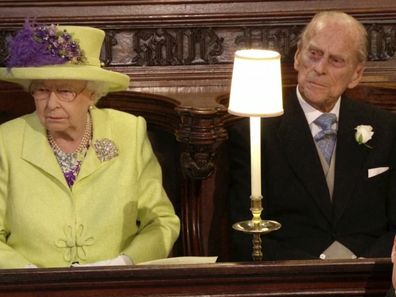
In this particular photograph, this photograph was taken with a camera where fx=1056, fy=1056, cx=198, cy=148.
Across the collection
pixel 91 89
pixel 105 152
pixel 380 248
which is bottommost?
pixel 380 248

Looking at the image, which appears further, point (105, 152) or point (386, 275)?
point (105, 152)

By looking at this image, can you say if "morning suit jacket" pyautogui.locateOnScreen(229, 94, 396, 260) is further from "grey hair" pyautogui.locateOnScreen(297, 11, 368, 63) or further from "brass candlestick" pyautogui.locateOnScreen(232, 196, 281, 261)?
"brass candlestick" pyautogui.locateOnScreen(232, 196, 281, 261)

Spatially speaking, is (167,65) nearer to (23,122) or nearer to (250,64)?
(23,122)

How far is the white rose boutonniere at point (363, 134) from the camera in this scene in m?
3.66

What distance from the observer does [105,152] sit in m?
3.48

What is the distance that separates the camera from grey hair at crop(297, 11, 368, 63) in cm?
369

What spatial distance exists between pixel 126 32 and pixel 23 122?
0.70 metres

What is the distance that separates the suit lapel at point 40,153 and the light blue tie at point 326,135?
93 centimetres

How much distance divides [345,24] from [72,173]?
109 cm

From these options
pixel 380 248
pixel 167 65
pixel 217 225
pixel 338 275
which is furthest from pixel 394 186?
pixel 338 275

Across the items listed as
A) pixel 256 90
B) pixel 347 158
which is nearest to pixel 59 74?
pixel 256 90

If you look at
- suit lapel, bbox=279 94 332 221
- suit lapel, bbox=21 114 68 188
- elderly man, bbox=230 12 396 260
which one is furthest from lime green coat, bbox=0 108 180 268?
suit lapel, bbox=279 94 332 221

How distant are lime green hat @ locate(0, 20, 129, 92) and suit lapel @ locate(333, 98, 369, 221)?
2.77ft

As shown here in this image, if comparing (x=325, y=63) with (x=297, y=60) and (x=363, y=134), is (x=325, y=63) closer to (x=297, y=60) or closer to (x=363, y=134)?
(x=297, y=60)
